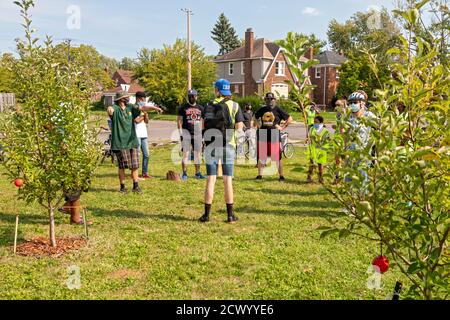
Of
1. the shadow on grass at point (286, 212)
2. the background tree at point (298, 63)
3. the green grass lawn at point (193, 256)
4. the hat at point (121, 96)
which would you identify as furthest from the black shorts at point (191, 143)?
the background tree at point (298, 63)

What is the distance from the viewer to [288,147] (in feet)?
47.5

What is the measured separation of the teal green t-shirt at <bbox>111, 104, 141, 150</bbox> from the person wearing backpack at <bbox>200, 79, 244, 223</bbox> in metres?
2.33

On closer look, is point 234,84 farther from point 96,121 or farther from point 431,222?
point 431,222

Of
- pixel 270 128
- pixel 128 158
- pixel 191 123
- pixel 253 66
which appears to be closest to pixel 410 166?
pixel 128 158

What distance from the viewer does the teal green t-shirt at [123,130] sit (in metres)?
8.08

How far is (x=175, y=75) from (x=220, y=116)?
129 ft

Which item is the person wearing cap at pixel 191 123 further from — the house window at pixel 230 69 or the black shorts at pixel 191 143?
the house window at pixel 230 69

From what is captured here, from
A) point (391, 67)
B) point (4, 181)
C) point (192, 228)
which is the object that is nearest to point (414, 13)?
point (391, 67)

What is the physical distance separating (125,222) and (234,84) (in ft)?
155

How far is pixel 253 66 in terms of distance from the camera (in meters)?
49.5

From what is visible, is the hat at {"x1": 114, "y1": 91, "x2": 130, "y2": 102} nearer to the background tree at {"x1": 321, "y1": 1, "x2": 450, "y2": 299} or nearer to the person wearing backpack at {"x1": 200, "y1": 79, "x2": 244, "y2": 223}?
the person wearing backpack at {"x1": 200, "y1": 79, "x2": 244, "y2": 223}

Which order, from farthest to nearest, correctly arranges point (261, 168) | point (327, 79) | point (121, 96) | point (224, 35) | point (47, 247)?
point (224, 35), point (327, 79), point (261, 168), point (121, 96), point (47, 247)

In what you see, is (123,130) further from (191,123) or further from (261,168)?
(261,168)

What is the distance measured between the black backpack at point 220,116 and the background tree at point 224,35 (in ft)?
283
